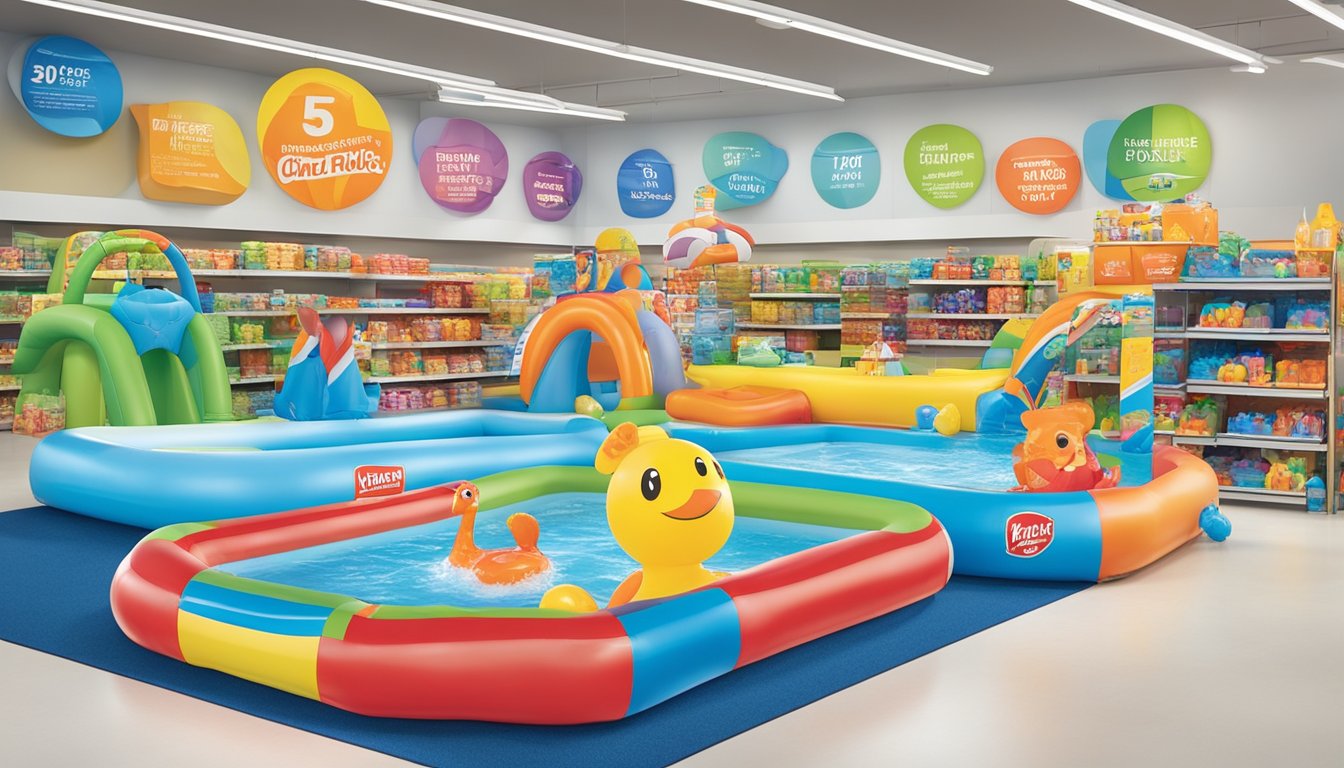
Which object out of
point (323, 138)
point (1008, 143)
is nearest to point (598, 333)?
A: point (323, 138)

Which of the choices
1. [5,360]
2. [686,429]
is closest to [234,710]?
[686,429]

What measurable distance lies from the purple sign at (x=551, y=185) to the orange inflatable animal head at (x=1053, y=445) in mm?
10184

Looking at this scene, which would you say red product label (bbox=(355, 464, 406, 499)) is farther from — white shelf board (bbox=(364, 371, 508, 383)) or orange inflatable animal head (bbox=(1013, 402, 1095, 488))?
white shelf board (bbox=(364, 371, 508, 383))

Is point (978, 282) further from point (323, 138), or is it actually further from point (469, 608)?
point (469, 608)

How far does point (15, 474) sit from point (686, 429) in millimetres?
4644

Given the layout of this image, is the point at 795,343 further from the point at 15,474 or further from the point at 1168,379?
the point at 15,474

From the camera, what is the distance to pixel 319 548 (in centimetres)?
529

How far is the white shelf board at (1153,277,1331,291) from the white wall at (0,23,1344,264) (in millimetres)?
4548

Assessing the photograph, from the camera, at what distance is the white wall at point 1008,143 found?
11.4 metres

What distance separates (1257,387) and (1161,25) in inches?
109

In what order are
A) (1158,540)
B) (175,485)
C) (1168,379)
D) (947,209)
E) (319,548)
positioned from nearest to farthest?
(319,548) < (1158,540) < (175,485) < (1168,379) < (947,209)

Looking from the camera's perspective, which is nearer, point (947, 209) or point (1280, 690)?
point (1280, 690)

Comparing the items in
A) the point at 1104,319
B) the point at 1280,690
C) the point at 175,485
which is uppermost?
the point at 1104,319

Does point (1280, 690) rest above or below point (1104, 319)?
below
